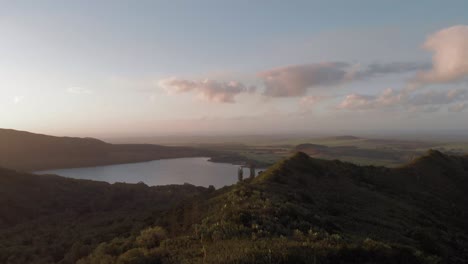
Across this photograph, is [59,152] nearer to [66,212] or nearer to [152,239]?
[66,212]

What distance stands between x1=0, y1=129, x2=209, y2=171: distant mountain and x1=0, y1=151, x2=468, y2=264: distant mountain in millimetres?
67124

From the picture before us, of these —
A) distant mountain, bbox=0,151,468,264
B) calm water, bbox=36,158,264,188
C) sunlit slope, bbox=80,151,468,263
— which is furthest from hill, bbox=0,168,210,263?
calm water, bbox=36,158,264,188

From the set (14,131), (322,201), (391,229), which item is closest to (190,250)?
(391,229)

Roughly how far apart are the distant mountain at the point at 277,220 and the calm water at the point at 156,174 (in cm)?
3749

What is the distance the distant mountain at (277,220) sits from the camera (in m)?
11.3

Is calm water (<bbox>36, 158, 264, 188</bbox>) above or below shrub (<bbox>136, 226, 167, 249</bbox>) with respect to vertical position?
below

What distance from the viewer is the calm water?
96.9 metres

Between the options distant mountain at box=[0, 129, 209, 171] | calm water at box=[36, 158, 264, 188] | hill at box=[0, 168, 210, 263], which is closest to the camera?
hill at box=[0, 168, 210, 263]

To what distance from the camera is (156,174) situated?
113 meters

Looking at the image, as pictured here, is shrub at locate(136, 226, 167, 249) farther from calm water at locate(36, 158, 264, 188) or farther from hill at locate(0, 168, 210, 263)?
calm water at locate(36, 158, 264, 188)

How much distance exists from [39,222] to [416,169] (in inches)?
2039

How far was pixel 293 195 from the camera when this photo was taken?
24.1 meters

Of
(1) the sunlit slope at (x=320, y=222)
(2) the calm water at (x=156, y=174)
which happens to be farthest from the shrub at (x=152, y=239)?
(2) the calm water at (x=156, y=174)

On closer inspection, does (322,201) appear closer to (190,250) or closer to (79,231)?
(190,250)
